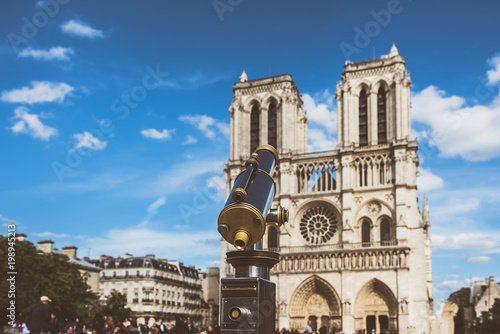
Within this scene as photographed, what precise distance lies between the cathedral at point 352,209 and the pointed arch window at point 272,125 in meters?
0.10

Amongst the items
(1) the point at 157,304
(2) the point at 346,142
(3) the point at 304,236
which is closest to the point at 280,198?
(3) the point at 304,236

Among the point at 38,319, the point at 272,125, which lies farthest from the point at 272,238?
the point at 38,319

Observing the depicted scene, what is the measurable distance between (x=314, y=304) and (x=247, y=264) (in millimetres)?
44954

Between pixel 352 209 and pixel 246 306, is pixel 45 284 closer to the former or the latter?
pixel 352 209

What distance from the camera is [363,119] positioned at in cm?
5334

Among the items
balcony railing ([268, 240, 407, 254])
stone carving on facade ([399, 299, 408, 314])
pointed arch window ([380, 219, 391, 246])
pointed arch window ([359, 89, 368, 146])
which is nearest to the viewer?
stone carving on facade ([399, 299, 408, 314])

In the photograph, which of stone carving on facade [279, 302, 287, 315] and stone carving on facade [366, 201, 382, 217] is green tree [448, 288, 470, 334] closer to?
stone carving on facade [366, 201, 382, 217]

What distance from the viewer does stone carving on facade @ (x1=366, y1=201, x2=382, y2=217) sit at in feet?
163

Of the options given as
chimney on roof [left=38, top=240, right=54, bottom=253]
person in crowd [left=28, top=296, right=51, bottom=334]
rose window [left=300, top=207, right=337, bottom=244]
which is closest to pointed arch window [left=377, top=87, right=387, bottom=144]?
rose window [left=300, top=207, right=337, bottom=244]

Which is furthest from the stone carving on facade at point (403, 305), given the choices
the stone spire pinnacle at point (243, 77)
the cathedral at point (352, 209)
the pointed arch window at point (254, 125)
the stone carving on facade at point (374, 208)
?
the stone spire pinnacle at point (243, 77)

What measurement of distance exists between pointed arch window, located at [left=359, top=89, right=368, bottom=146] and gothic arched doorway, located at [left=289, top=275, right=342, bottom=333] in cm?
1321

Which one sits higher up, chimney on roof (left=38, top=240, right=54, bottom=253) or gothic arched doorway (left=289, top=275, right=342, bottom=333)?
chimney on roof (left=38, top=240, right=54, bottom=253)

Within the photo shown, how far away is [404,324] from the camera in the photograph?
149ft

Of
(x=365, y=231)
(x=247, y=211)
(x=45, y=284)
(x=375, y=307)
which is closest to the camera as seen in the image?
(x=247, y=211)
